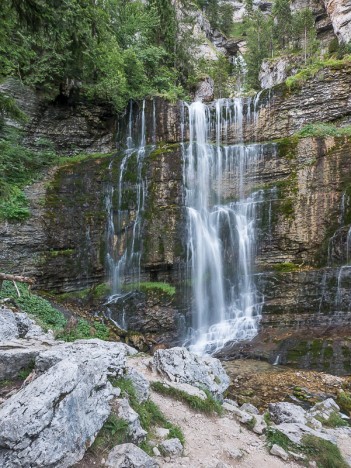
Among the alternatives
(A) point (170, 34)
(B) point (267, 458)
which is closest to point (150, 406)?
(B) point (267, 458)

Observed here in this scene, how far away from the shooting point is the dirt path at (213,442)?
137 inches

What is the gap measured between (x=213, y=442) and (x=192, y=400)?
2.54 feet

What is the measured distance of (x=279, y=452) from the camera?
154 inches

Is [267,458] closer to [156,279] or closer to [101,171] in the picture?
[156,279]

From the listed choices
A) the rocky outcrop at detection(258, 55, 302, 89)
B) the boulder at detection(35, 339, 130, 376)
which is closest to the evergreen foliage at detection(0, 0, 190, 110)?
the boulder at detection(35, 339, 130, 376)

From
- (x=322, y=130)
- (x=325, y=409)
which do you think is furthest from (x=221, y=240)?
(x=325, y=409)

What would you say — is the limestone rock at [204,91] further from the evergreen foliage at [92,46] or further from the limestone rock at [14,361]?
the limestone rock at [14,361]

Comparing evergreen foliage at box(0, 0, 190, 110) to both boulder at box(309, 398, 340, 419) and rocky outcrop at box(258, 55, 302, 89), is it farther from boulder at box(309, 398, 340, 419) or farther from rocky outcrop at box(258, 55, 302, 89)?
rocky outcrop at box(258, 55, 302, 89)

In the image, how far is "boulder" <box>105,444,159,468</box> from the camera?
289cm

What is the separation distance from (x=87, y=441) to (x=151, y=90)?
58.5 ft

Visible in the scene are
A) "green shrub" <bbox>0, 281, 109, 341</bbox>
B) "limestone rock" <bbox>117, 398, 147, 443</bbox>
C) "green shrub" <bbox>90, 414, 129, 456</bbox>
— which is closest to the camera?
"green shrub" <bbox>90, 414, 129, 456</bbox>

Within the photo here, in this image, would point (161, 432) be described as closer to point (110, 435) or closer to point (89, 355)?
point (110, 435)

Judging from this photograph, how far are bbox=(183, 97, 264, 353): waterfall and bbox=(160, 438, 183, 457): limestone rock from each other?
7067 mm

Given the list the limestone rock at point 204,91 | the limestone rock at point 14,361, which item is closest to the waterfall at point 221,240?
the limestone rock at point 14,361
